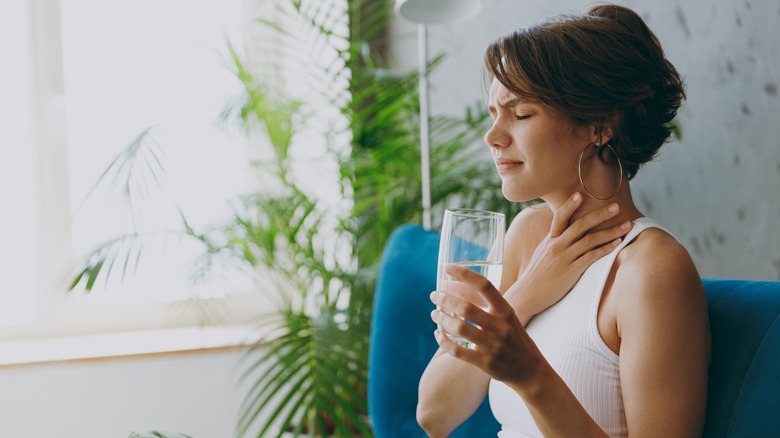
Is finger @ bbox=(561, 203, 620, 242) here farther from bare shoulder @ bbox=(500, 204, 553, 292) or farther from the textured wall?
the textured wall

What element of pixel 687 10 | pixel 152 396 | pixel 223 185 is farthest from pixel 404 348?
pixel 223 185

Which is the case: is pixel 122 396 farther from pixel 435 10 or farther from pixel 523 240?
pixel 523 240

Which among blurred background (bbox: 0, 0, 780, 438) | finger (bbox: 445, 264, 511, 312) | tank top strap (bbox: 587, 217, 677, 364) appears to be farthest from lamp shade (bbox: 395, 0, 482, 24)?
finger (bbox: 445, 264, 511, 312)

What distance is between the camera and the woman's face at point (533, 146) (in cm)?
119

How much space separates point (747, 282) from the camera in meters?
1.12

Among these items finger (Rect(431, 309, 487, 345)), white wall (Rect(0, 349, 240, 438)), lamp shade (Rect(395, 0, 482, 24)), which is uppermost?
lamp shade (Rect(395, 0, 482, 24))

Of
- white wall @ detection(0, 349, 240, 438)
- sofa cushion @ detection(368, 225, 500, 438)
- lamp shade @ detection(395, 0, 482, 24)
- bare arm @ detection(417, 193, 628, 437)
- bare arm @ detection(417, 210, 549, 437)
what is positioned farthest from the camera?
white wall @ detection(0, 349, 240, 438)

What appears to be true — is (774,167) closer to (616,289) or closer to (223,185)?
(616,289)

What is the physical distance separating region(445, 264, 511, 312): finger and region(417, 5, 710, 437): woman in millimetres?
23

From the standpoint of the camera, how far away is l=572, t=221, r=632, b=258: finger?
1.18 metres

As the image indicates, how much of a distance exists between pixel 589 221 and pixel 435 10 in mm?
902

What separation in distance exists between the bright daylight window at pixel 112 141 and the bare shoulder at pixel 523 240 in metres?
1.61

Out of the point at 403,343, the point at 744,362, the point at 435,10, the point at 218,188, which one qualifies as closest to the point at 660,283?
the point at 744,362

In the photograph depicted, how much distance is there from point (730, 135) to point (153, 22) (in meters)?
2.39
